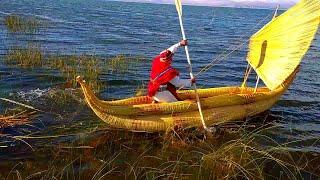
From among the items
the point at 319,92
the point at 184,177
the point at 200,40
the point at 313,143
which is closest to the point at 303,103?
the point at 319,92

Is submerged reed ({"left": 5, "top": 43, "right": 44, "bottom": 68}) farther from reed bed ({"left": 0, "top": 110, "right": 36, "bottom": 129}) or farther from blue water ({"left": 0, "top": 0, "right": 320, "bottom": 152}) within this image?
reed bed ({"left": 0, "top": 110, "right": 36, "bottom": 129})

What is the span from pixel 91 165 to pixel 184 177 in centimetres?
199

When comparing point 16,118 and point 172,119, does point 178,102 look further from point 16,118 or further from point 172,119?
point 16,118

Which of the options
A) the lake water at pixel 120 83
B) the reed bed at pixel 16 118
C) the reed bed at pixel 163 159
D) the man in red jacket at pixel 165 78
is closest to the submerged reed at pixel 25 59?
the lake water at pixel 120 83

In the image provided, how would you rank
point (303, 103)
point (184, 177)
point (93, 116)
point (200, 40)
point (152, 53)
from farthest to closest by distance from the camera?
1. point (200, 40)
2. point (152, 53)
3. point (303, 103)
4. point (93, 116)
5. point (184, 177)

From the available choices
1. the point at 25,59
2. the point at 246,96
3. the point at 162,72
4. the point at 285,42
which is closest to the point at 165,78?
the point at 162,72

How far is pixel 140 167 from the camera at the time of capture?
8.72m

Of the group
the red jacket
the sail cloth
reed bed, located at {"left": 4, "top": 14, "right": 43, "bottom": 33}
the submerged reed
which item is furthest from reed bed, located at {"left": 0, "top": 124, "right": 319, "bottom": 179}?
reed bed, located at {"left": 4, "top": 14, "right": 43, "bottom": 33}

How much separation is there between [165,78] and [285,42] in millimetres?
3584

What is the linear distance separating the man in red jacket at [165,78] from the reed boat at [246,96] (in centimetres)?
28

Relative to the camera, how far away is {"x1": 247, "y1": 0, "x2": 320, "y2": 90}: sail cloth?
1140 centimetres

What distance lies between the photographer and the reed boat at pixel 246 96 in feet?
34.3

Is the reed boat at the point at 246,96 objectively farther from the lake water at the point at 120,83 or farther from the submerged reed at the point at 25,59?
the submerged reed at the point at 25,59

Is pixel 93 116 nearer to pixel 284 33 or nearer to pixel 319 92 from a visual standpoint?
pixel 284 33
